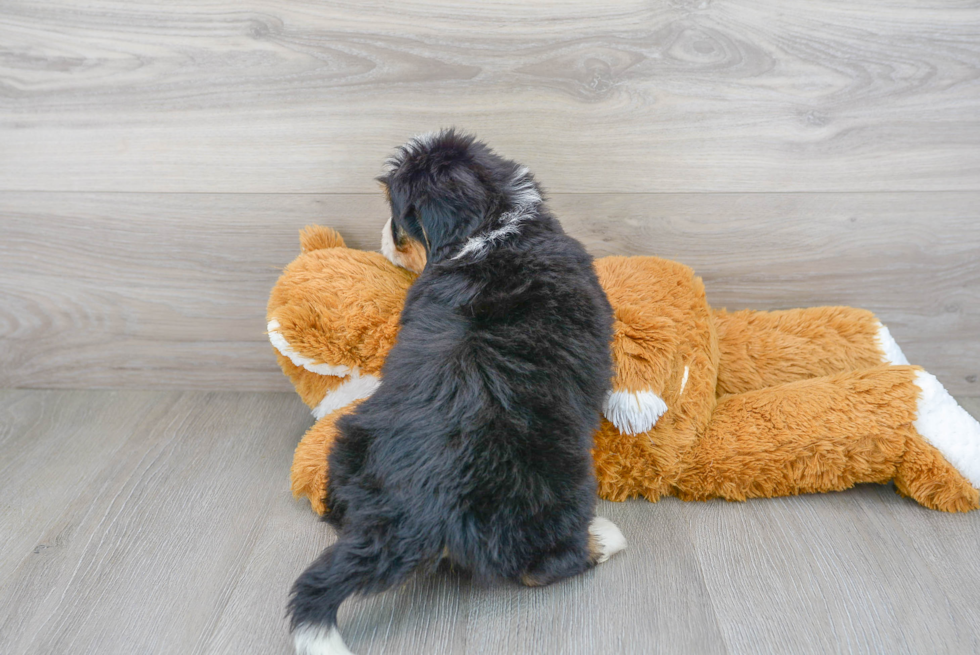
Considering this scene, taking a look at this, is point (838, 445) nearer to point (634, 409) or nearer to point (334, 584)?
point (634, 409)

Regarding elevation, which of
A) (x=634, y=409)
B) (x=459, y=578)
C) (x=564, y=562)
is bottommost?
(x=459, y=578)

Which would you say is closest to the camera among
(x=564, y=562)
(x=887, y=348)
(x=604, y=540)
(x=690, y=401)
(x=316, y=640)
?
(x=316, y=640)

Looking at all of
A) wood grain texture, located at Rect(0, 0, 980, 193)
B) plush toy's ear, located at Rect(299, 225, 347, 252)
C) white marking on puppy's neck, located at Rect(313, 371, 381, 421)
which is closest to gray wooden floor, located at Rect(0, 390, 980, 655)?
white marking on puppy's neck, located at Rect(313, 371, 381, 421)

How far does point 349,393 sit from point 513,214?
47 cm

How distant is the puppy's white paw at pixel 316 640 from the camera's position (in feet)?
2.67

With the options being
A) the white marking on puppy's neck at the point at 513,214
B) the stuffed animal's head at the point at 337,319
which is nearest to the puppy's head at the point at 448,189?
the white marking on puppy's neck at the point at 513,214

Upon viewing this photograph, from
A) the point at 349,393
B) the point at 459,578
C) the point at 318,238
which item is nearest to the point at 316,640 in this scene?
the point at 459,578

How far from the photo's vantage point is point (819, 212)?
4.57 feet

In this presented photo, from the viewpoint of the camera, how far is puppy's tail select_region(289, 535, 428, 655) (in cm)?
81

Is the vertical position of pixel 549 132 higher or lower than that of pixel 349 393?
higher

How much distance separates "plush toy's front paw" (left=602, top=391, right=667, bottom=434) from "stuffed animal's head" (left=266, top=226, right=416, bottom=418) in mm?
397

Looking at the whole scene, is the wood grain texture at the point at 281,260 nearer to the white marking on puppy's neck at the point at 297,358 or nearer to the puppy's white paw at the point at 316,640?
the white marking on puppy's neck at the point at 297,358

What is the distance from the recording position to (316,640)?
0.81 metres

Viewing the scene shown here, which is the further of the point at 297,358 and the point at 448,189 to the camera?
the point at 297,358
